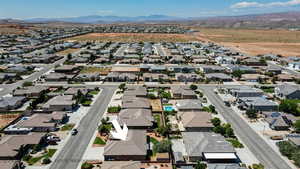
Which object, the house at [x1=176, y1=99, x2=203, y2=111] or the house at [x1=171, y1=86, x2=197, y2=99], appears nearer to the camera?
the house at [x1=176, y1=99, x2=203, y2=111]

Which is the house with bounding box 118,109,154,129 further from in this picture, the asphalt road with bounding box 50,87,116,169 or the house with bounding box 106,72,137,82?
the house with bounding box 106,72,137,82

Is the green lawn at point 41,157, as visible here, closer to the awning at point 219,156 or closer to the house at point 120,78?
the awning at point 219,156

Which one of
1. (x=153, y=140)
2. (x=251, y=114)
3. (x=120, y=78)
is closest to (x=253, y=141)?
(x=251, y=114)

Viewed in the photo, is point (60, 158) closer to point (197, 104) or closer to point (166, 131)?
point (166, 131)

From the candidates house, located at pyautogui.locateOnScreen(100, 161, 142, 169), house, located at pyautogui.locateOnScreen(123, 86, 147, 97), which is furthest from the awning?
house, located at pyautogui.locateOnScreen(123, 86, 147, 97)

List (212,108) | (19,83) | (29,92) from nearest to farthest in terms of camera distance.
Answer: (212,108)
(29,92)
(19,83)

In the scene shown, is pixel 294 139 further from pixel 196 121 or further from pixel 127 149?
pixel 127 149
